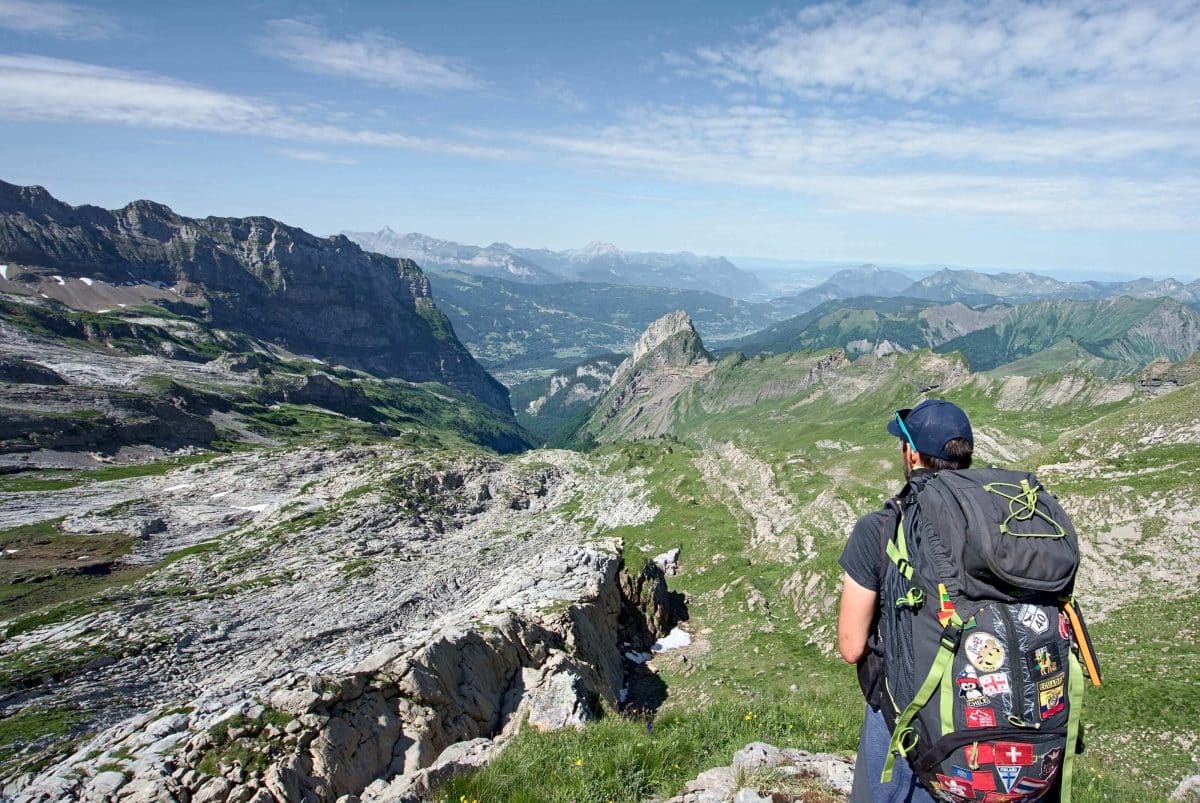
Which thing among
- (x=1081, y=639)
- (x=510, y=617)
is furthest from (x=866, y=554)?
(x=510, y=617)

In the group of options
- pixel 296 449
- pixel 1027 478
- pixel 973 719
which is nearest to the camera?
pixel 973 719

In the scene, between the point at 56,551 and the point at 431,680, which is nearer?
the point at 431,680

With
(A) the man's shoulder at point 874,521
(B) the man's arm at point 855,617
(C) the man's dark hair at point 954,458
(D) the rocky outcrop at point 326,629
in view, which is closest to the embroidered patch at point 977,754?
(B) the man's arm at point 855,617

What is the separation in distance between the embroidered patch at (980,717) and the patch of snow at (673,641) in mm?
36667

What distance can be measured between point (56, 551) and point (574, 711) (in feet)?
253

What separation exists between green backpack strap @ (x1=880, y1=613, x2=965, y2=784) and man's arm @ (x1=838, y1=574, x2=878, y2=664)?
79 cm

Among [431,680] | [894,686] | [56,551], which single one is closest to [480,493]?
[56,551]

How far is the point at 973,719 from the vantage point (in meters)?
5.23

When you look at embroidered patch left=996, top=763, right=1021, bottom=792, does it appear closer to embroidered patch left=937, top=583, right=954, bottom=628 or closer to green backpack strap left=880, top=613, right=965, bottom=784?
green backpack strap left=880, top=613, right=965, bottom=784

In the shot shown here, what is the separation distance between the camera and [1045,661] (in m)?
5.23

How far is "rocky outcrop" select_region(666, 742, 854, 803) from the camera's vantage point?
341 inches

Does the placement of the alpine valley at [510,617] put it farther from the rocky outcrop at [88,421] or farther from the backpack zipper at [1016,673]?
the rocky outcrop at [88,421]

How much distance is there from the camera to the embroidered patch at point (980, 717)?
17.0ft

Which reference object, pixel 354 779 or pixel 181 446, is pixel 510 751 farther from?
pixel 181 446
